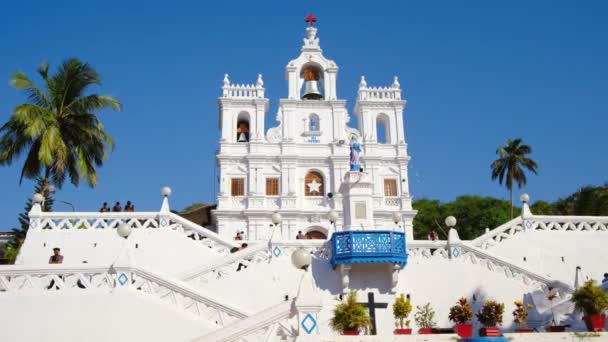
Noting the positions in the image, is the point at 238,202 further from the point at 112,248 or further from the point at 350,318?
the point at 350,318

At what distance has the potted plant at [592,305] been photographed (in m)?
15.2

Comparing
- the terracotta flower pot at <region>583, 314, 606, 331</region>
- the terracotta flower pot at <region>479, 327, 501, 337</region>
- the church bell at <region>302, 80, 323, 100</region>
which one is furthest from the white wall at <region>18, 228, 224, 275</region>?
the church bell at <region>302, 80, 323, 100</region>

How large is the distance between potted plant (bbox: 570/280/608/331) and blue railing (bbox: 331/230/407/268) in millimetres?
6208

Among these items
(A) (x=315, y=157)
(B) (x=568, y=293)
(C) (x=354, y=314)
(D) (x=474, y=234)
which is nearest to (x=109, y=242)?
(C) (x=354, y=314)

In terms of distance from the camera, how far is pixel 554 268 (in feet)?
78.9

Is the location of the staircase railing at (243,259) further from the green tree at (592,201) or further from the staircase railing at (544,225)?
the green tree at (592,201)

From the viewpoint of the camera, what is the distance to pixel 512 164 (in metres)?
50.1

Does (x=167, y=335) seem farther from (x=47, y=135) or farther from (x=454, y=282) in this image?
(x=47, y=135)

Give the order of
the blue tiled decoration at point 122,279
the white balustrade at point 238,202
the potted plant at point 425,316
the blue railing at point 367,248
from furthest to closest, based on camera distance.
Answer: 1. the white balustrade at point 238,202
2. the blue railing at point 367,248
3. the potted plant at point 425,316
4. the blue tiled decoration at point 122,279

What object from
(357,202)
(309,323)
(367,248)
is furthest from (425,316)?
(309,323)

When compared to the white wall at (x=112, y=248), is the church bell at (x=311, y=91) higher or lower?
higher

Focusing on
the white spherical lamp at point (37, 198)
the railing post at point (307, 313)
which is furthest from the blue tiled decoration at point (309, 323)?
the white spherical lamp at point (37, 198)

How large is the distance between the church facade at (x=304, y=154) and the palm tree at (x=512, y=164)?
12.5 meters

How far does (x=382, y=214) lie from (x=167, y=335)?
2476 cm
